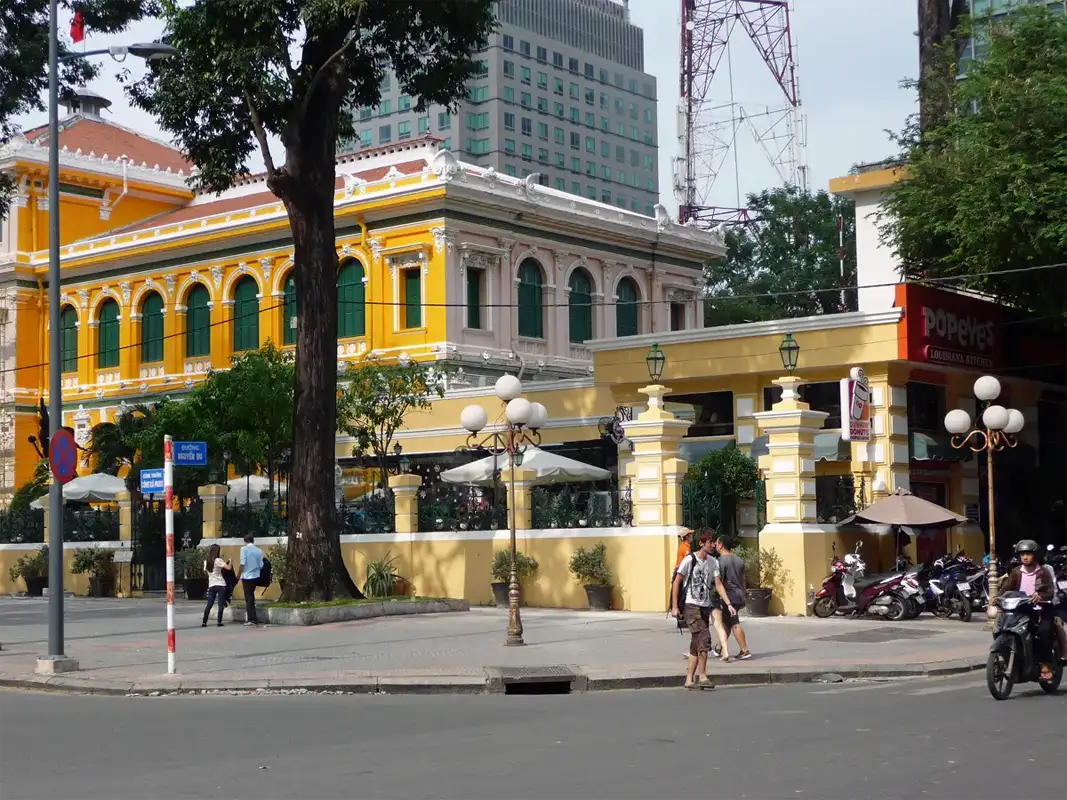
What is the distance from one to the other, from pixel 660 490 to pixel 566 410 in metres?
A: 11.3

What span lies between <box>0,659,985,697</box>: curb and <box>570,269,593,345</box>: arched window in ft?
106

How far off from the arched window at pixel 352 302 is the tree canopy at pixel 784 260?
72.9ft

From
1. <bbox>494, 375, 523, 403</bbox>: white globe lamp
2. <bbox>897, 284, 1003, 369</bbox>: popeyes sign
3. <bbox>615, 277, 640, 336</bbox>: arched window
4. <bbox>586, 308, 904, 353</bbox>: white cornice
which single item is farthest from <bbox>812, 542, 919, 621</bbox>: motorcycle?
<bbox>615, 277, 640, 336</bbox>: arched window

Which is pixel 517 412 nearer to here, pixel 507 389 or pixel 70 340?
pixel 507 389

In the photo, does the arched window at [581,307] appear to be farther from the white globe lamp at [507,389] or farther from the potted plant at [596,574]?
the white globe lamp at [507,389]

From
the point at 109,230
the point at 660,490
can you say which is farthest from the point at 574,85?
the point at 660,490

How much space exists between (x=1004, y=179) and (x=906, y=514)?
7.06 metres

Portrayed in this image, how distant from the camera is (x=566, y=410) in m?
36.8

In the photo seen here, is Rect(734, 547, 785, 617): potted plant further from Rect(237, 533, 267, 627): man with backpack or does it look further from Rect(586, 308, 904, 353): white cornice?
Rect(237, 533, 267, 627): man with backpack

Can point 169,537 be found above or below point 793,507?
below

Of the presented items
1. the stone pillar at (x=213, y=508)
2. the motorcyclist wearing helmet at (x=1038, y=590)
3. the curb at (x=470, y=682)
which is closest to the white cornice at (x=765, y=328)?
the stone pillar at (x=213, y=508)

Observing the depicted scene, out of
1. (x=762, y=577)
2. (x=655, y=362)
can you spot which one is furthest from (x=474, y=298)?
(x=762, y=577)

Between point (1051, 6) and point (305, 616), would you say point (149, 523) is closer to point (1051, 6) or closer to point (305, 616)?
point (305, 616)

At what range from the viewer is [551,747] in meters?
11.1
